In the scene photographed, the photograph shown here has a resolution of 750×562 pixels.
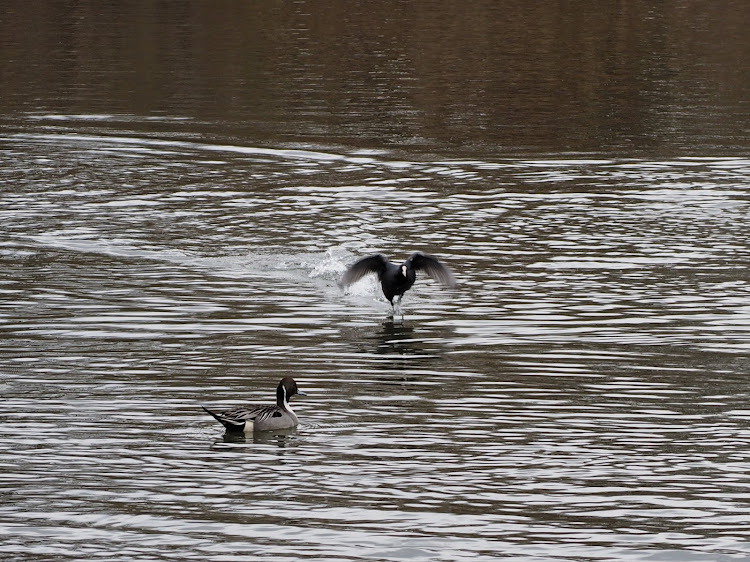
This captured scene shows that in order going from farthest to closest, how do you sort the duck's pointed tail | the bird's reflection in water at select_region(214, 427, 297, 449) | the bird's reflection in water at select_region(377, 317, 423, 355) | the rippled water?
the bird's reflection in water at select_region(377, 317, 423, 355)
the bird's reflection in water at select_region(214, 427, 297, 449)
the duck's pointed tail
the rippled water

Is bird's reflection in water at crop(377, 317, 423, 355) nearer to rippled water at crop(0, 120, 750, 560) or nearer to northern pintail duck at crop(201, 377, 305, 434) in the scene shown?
rippled water at crop(0, 120, 750, 560)

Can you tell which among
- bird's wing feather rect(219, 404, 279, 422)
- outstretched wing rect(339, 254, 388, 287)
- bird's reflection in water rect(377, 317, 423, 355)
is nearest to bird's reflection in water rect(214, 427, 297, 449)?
bird's wing feather rect(219, 404, 279, 422)

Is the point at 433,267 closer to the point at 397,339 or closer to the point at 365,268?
the point at 365,268

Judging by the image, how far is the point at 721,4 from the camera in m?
70.2

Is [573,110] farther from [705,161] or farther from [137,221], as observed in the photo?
[137,221]

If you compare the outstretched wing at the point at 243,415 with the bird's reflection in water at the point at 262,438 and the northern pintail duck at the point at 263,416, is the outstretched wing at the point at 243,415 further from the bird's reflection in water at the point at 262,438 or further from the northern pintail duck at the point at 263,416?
the bird's reflection in water at the point at 262,438

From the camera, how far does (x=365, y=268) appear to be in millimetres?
19422

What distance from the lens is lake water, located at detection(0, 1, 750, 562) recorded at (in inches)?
447

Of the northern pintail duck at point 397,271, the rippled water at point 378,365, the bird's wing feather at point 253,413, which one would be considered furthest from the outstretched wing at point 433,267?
the bird's wing feather at point 253,413

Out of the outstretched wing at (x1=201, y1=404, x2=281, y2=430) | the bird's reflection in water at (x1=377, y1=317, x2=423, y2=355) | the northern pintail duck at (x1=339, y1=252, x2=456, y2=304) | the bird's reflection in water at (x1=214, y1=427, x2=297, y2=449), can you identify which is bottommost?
the bird's reflection in water at (x1=214, y1=427, x2=297, y2=449)

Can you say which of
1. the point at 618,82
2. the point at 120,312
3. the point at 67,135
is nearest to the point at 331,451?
the point at 120,312

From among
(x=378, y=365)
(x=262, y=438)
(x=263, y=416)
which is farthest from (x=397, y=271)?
(x=263, y=416)

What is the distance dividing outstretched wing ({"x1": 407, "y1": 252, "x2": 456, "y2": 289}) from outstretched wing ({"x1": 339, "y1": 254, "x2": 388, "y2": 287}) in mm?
369

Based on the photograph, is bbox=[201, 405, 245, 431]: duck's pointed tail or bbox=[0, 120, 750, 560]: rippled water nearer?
bbox=[0, 120, 750, 560]: rippled water
